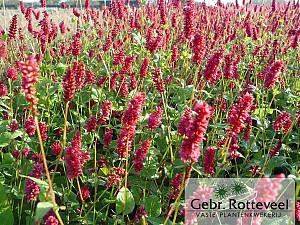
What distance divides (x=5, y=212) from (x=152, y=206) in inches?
36.9

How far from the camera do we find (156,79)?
2266 mm

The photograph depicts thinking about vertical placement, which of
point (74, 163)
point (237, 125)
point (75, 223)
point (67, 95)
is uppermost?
point (67, 95)

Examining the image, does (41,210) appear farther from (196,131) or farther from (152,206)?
(152,206)

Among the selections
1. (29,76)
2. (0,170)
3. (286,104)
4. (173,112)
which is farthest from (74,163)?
(286,104)

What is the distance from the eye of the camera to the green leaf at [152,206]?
190 centimetres

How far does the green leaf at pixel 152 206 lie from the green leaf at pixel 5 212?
2.77ft

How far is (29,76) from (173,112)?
6.32 feet

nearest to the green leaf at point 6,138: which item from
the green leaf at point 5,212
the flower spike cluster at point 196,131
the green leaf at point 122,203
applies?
the green leaf at point 5,212

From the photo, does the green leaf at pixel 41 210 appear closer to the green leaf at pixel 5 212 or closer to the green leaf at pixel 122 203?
the green leaf at pixel 122 203

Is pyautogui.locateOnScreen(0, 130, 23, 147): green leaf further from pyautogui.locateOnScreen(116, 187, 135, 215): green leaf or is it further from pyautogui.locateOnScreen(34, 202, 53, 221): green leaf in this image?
pyautogui.locateOnScreen(34, 202, 53, 221): green leaf

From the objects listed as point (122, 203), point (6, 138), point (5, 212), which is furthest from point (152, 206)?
point (6, 138)

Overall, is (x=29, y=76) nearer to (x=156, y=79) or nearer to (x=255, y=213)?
(x=255, y=213)

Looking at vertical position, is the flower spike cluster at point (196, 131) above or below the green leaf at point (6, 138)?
above

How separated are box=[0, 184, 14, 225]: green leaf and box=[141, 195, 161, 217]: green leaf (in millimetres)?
845
